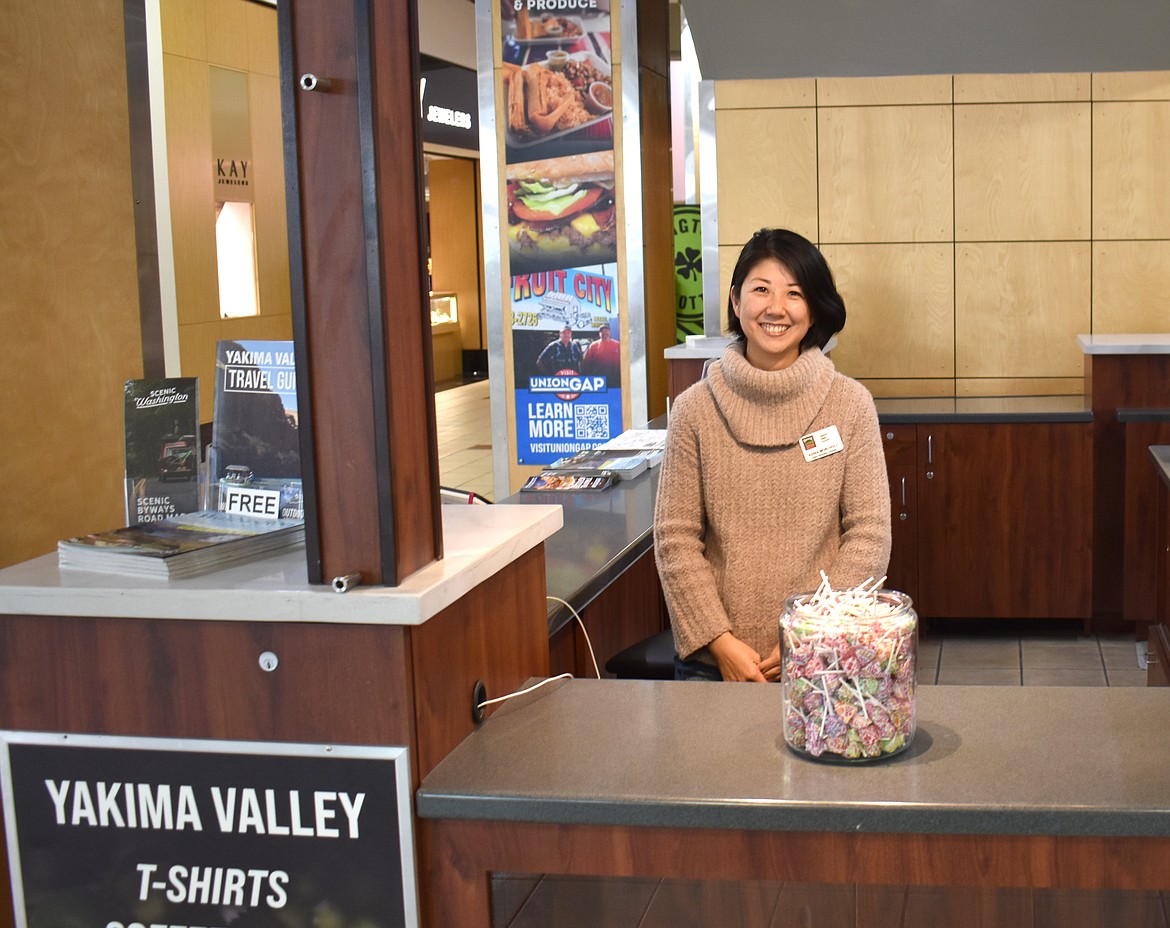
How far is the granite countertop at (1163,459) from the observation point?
4301mm

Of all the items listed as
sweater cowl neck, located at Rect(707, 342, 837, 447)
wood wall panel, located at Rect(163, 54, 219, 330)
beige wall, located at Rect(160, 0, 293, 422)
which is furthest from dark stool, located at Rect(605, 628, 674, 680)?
wood wall panel, located at Rect(163, 54, 219, 330)

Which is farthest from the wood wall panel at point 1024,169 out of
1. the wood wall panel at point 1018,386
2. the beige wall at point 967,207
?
the wood wall panel at point 1018,386

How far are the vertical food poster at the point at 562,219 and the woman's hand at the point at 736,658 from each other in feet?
16.8

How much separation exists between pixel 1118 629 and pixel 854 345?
181 centimetres

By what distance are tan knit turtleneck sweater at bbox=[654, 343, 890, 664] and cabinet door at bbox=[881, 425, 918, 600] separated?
330cm

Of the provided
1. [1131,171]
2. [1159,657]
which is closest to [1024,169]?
[1131,171]

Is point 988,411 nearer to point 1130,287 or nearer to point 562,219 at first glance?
point 1130,287

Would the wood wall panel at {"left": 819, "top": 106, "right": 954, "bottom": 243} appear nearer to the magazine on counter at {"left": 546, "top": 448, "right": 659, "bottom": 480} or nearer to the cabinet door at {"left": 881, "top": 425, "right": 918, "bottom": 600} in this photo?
the cabinet door at {"left": 881, "top": 425, "right": 918, "bottom": 600}

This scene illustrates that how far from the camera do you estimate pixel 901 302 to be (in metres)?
6.57

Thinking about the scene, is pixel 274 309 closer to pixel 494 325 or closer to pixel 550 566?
pixel 494 325

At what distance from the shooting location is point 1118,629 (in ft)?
19.4

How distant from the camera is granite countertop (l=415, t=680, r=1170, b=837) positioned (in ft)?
5.07

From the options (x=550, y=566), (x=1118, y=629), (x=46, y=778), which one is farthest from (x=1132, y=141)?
(x=46, y=778)

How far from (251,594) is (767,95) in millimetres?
5337
